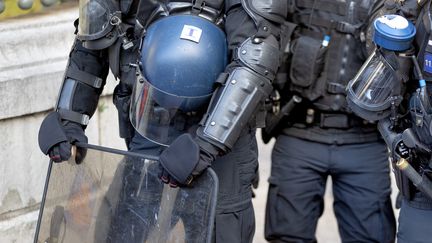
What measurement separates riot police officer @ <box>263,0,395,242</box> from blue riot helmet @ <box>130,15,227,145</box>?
0.81 meters

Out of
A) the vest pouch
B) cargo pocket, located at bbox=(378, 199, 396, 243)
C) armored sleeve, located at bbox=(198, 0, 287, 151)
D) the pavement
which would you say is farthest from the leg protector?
the pavement

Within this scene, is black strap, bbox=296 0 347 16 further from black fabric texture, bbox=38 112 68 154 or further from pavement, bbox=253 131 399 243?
pavement, bbox=253 131 399 243

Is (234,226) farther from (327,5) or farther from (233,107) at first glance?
(327,5)

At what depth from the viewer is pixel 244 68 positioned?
3.91 metres

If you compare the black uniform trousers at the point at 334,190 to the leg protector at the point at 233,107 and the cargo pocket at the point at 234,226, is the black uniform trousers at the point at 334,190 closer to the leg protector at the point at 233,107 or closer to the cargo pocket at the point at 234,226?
the cargo pocket at the point at 234,226

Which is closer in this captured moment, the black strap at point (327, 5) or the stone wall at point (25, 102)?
the black strap at point (327, 5)

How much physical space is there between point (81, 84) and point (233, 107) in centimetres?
85

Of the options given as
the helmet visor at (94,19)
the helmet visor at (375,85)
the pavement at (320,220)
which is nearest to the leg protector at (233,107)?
the helmet visor at (375,85)

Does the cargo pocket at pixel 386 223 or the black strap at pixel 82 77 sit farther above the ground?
the black strap at pixel 82 77

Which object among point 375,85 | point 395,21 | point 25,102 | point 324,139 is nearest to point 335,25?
point 324,139

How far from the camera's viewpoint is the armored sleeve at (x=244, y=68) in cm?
387

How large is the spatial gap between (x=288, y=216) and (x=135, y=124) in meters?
1.11

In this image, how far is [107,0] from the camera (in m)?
4.33

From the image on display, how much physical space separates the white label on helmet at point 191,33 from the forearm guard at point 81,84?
62 cm
